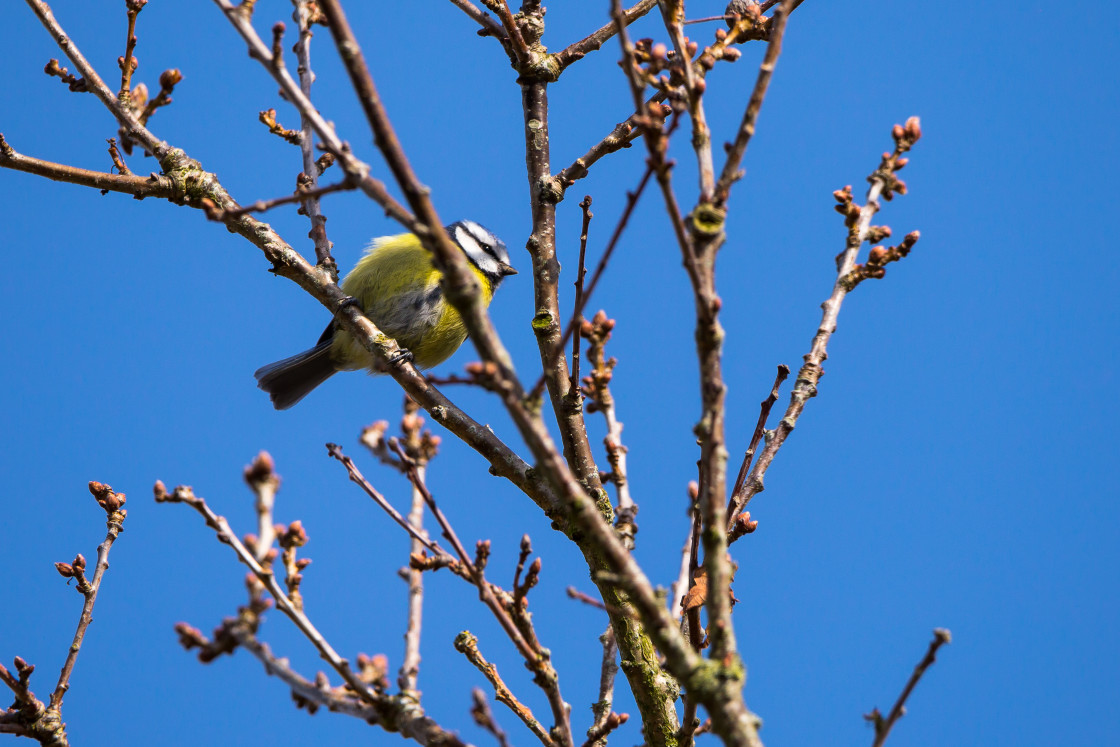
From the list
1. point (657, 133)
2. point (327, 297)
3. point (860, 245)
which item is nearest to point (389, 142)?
point (657, 133)

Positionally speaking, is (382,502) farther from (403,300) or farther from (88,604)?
(403,300)

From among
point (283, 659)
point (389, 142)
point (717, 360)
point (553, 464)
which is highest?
point (389, 142)

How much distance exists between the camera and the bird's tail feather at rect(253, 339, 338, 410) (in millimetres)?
5312

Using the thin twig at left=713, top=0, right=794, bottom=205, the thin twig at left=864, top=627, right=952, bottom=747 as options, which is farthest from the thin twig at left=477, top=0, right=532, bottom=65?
the thin twig at left=864, top=627, right=952, bottom=747

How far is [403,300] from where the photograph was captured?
496cm

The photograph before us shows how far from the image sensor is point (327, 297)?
10.9 ft

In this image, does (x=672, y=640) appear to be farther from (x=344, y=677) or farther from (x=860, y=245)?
(x=860, y=245)

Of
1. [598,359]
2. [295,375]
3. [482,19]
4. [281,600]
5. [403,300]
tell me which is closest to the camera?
[281,600]

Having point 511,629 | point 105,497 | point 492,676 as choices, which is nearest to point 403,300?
point 105,497

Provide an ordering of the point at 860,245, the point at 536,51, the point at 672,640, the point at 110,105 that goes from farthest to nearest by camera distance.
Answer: the point at 536,51, the point at 110,105, the point at 860,245, the point at 672,640

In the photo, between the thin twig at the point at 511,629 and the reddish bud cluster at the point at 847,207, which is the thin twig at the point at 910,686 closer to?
the thin twig at the point at 511,629

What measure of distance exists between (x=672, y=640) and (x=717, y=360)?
52 cm

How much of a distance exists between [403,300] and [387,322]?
17 centimetres

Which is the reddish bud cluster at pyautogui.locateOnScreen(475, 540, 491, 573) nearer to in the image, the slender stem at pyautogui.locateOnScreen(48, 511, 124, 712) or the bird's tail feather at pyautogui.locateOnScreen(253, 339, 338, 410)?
the slender stem at pyautogui.locateOnScreen(48, 511, 124, 712)
